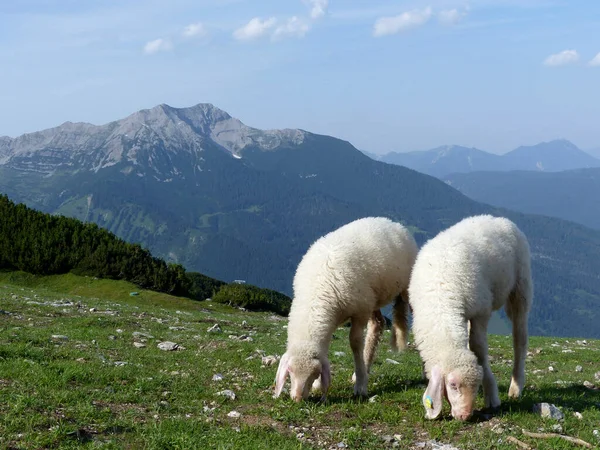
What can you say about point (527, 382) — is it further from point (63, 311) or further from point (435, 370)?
point (63, 311)

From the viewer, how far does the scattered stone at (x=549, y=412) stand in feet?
30.9

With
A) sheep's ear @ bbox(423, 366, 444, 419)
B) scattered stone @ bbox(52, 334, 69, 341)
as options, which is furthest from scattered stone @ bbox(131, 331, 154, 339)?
sheep's ear @ bbox(423, 366, 444, 419)

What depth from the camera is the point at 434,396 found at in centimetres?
928

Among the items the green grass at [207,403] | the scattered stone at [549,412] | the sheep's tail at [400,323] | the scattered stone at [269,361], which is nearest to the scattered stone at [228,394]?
the green grass at [207,403]

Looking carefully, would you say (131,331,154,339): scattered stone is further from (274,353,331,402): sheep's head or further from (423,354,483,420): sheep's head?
(423,354,483,420): sheep's head

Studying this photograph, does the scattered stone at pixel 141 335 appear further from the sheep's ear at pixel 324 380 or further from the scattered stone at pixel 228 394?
the sheep's ear at pixel 324 380

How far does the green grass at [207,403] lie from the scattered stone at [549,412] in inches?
6.2

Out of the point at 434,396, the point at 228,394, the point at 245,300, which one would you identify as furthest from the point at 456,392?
the point at 245,300

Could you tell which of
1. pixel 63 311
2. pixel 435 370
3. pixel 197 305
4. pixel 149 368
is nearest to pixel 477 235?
pixel 435 370

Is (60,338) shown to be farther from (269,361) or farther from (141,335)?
(269,361)

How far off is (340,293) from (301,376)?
5.64 feet

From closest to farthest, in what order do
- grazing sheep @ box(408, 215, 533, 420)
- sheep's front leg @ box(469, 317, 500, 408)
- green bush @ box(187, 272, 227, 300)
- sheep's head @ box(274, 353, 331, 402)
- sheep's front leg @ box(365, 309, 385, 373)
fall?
grazing sheep @ box(408, 215, 533, 420) → sheep's front leg @ box(469, 317, 500, 408) → sheep's head @ box(274, 353, 331, 402) → sheep's front leg @ box(365, 309, 385, 373) → green bush @ box(187, 272, 227, 300)

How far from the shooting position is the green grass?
8.19 metres

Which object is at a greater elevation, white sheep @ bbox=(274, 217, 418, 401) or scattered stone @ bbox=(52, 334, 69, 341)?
white sheep @ bbox=(274, 217, 418, 401)
